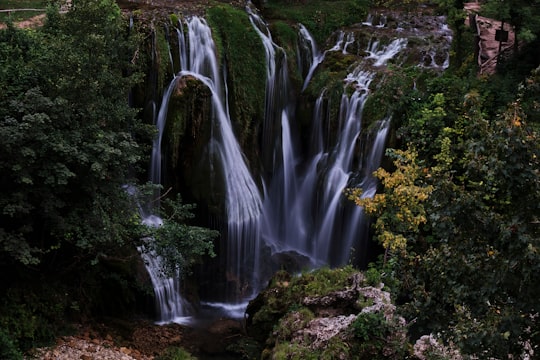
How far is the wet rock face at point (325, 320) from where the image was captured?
1070 cm

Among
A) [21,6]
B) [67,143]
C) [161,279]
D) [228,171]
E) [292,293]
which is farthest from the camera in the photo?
Result: [21,6]

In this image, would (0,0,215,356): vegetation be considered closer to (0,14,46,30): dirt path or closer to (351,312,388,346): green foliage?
(351,312,388,346): green foliage

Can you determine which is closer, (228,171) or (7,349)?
(7,349)

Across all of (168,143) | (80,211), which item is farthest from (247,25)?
(80,211)

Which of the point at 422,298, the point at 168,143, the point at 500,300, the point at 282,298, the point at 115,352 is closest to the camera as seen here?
the point at 500,300

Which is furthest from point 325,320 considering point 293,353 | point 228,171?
point 228,171

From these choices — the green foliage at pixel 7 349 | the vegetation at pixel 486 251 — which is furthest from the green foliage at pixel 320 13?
the green foliage at pixel 7 349

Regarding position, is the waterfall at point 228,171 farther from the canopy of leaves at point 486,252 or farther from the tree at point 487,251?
the tree at point 487,251

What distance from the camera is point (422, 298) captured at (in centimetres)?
702

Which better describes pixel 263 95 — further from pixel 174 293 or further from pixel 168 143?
pixel 174 293

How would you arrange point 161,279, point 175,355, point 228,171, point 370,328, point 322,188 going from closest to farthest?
1. point 370,328
2. point 175,355
3. point 161,279
4. point 228,171
5. point 322,188

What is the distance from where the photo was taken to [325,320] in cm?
1195

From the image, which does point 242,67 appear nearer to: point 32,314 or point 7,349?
point 32,314

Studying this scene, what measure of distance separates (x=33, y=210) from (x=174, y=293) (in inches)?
239
